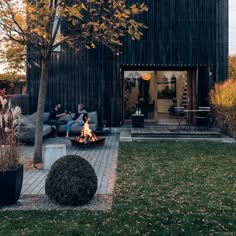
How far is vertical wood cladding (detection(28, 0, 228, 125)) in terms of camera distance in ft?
52.4

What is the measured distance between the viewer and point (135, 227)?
441 centimetres

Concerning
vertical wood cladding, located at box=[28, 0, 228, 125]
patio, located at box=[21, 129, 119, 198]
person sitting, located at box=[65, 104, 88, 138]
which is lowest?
patio, located at box=[21, 129, 119, 198]

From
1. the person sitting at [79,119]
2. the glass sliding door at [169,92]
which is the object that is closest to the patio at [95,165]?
the person sitting at [79,119]

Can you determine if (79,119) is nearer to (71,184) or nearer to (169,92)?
(169,92)

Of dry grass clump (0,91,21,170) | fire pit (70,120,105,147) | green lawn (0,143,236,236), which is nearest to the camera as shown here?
green lawn (0,143,236,236)

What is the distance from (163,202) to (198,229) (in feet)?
3.63

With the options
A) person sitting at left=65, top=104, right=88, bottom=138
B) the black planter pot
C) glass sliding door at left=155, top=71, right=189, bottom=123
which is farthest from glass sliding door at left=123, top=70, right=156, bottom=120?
the black planter pot

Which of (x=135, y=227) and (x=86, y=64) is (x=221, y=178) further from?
(x=86, y=64)

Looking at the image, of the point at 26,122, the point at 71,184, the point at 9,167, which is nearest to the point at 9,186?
the point at 9,167

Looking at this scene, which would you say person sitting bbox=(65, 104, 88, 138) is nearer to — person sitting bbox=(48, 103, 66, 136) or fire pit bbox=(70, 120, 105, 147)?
person sitting bbox=(48, 103, 66, 136)

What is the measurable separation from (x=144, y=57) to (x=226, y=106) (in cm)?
447

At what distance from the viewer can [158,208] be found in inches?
202

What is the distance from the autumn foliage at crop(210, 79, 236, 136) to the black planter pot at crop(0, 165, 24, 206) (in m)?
9.28

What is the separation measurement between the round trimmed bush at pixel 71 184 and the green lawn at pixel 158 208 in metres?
0.28
